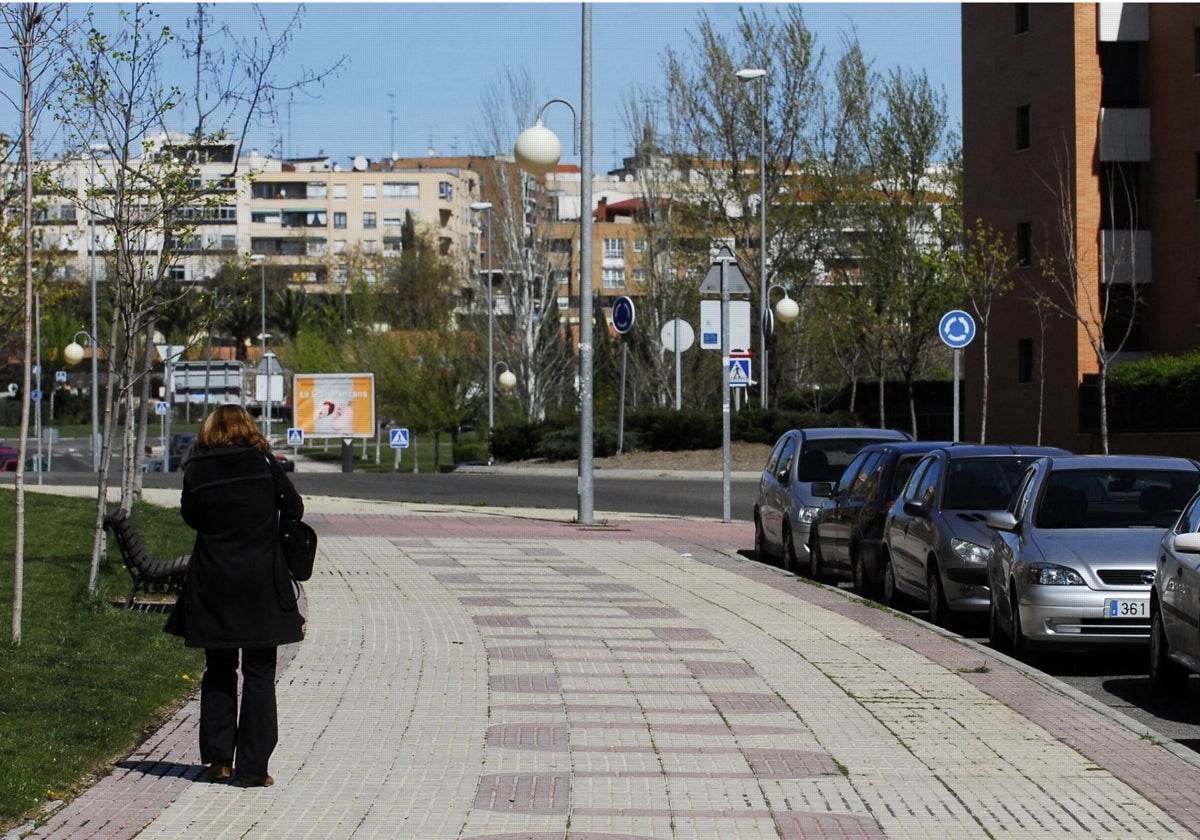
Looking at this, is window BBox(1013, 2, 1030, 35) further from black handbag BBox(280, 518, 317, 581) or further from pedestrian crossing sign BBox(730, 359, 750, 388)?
black handbag BBox(280, 518, 317, 581)

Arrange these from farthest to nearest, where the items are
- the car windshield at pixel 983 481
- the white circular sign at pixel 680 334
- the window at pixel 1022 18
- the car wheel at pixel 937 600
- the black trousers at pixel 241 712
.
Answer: the window at pixel 1022 18, the white circular sign at pixel 680 334, the car windshield at pixel 983 481, the car wheel at pixel 937 600, the black trousers at pixel 241 712

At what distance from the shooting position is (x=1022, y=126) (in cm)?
4478

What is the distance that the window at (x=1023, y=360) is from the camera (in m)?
45.4

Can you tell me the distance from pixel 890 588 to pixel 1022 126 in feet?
103

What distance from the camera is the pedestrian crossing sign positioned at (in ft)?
89.8

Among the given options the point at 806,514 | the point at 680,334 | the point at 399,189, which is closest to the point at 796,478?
the point at 806,514

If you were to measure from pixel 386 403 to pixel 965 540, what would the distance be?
56.9m

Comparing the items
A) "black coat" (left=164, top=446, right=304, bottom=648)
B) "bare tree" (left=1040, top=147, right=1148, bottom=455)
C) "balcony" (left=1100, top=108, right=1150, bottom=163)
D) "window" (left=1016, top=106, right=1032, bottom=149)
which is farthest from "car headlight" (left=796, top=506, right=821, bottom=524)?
"window" (left=1016, top=106, right=1032, bottom=149)

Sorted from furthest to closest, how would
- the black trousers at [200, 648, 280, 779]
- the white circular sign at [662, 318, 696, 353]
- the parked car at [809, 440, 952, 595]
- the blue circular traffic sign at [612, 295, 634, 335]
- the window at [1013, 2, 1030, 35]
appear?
the window at [1013, 2, 1030, 35], the white circular sign at [662, 318, 696, 353], the blue circular traffic sign at [612, 295, 634, 335], the parked car at [809, 440, 952, 595], the black trousers at [200, 648, 280, 779]

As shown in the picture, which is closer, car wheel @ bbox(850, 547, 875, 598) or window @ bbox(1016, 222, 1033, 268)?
car wheel @ bbox(850, 547, 875, 598)

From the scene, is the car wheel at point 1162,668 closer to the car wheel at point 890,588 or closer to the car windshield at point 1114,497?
the car windshield at point 1114,497

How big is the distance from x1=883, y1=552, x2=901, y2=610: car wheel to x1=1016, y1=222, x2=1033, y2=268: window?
3013cm

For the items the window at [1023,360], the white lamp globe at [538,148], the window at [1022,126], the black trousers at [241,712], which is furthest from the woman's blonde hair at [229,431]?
the window at [1023,360]

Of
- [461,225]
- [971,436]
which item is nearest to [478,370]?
[971,436]
